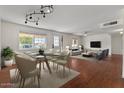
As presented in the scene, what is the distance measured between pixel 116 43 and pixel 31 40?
29.2 feet

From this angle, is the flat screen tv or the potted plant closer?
the potted plant

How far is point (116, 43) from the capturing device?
9523 millimetres

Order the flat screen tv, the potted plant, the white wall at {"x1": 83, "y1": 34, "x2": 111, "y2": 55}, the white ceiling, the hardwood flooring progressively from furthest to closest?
the flat screen tv < the white wall at {"x1": 83, "y1": 34, "x2": 111, "y2": 55} < the potted plant < the white ceiling < the hardwood flooring

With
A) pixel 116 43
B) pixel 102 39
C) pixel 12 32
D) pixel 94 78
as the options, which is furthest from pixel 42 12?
pixel 116 43

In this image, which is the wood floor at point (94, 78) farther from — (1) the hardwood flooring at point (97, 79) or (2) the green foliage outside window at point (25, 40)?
(2) the green foliage outside window at point (25, 40)

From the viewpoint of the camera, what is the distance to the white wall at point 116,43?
30.7ft

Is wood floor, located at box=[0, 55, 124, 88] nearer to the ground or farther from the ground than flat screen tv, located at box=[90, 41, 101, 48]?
nearer to the ground

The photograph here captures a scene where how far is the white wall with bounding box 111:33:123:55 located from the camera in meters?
9.36

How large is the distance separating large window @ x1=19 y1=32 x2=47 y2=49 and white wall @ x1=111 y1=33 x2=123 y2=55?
767cm

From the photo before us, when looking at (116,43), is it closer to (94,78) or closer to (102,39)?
(102,39)

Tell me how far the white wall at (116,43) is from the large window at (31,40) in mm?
7668

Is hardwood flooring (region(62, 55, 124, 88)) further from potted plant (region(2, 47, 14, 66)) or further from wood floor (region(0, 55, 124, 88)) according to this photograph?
potted plant (region(2, 47, 14, 66))

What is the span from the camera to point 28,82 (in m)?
2.48

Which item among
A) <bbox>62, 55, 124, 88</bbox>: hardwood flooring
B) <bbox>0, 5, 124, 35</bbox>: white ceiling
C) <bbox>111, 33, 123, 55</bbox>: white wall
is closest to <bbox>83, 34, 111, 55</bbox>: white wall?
<bbox>111, 33, 123, 55</bbox>: white wall
